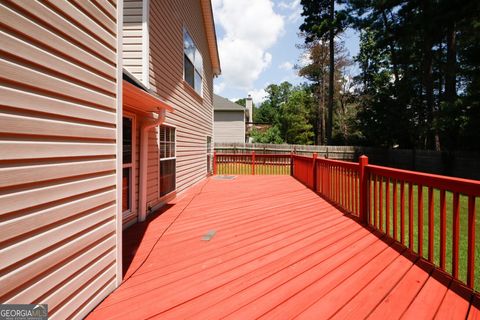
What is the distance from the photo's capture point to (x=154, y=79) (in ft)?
14.5

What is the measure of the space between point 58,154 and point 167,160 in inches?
141

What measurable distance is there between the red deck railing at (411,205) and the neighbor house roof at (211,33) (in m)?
5.31

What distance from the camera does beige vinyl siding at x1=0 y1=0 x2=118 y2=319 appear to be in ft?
4.30

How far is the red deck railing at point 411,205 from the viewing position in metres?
2.12

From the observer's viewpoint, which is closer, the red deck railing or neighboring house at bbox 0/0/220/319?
neighboring house at bbox 0/0/220/319

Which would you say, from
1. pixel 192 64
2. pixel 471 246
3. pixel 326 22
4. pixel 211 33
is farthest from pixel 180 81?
pixel 326 22

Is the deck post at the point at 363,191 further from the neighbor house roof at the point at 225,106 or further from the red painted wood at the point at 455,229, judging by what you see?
the neighbor house roof at the point at 225,106

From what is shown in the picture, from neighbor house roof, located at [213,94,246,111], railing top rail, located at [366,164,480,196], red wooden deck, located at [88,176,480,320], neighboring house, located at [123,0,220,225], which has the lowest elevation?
red wooden deck, located at [88,176,480,320]

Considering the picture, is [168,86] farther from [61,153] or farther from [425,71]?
[425,71]

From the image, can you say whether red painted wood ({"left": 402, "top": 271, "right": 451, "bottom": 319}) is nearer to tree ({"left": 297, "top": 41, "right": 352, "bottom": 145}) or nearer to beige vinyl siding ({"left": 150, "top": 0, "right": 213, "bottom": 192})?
beige vinyl siding ({"left": 150, "top": 0, "right": 213, "bottom": 192})

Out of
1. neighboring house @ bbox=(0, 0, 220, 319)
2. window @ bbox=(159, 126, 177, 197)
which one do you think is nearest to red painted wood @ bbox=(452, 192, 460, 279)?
neighboring house @ bbox=(0, 0, 220, 319)

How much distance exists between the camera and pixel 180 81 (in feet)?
19.4

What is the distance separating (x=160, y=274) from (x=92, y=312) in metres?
0.62

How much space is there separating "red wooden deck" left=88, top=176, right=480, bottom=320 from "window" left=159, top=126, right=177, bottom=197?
121cm
